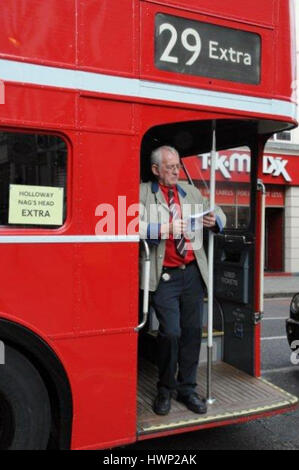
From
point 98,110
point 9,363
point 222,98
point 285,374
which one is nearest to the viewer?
point 9,363

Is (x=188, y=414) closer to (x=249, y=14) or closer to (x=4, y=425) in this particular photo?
(x=4, y=425)

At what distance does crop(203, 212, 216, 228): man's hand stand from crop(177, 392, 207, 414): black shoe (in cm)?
119

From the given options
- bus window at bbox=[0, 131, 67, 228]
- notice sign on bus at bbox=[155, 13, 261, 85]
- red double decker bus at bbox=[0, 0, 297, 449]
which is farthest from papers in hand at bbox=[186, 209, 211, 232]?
bus window at bbox=[0, 131, 67, 228]

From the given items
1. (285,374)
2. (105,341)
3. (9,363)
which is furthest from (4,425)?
(285,374)

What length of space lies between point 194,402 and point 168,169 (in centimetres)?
162

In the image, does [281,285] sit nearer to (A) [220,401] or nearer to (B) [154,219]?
(A) [220,401]

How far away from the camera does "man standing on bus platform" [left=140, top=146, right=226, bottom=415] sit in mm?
3439

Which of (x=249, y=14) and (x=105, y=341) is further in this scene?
(x=249, y=14)

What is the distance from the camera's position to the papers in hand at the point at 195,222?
139 inches

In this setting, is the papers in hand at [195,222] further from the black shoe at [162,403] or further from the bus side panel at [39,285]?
the black shoe at [162,403]

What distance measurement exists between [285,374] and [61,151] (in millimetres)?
4050

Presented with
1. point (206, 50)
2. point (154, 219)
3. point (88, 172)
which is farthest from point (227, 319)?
point (206, 50)

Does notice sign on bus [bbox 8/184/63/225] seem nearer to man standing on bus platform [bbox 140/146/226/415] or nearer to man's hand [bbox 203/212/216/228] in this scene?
man standing on bus platform [bbox 140/146/226/415]
